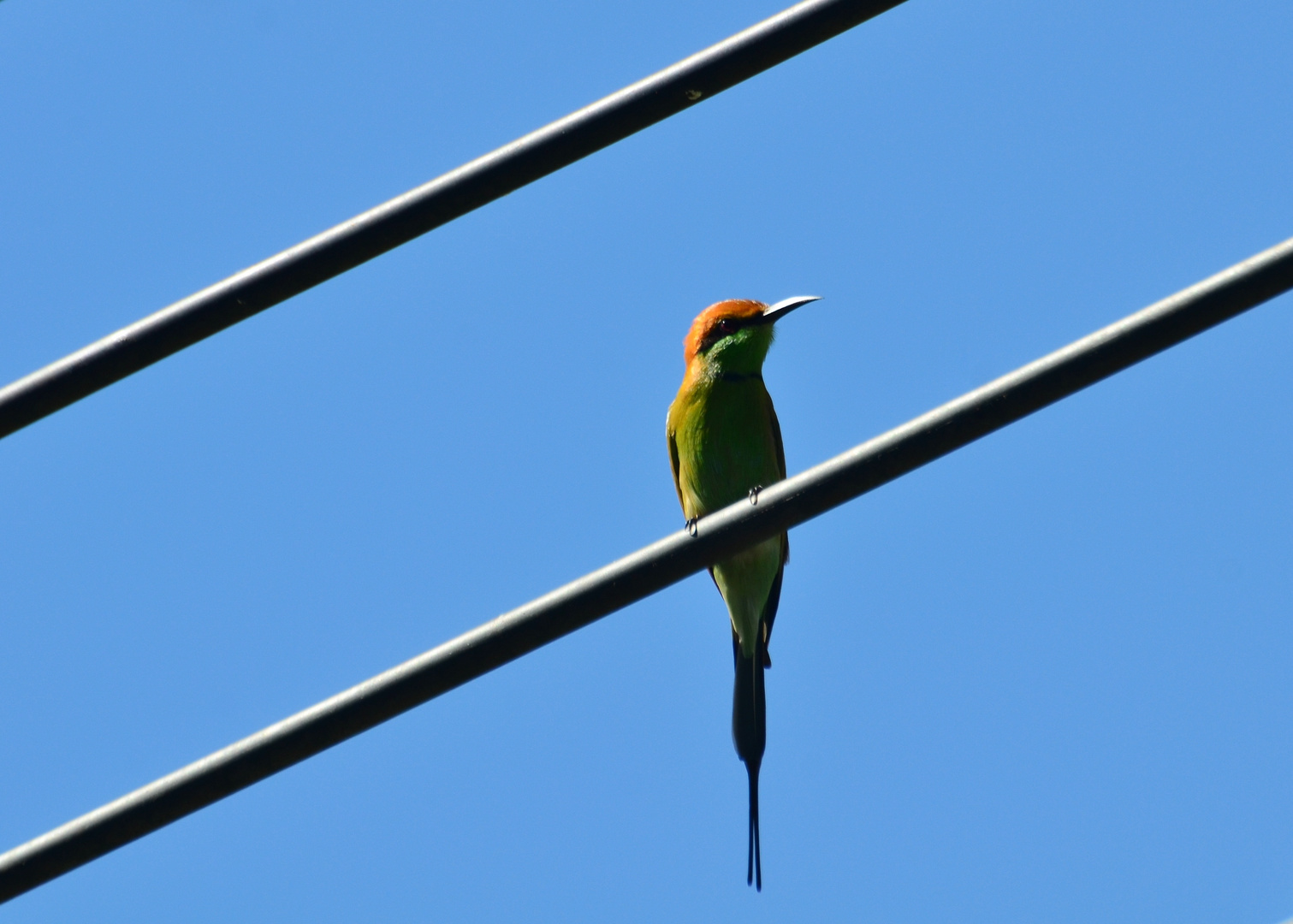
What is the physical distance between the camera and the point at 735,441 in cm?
468

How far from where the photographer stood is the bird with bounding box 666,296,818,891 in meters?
4.54

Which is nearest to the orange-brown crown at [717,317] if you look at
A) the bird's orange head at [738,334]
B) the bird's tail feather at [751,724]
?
the bird's orange head at [738,334]

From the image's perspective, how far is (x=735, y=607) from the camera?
452 cm

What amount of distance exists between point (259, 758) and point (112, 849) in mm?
221

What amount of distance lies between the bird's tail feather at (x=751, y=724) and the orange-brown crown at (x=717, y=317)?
1259 millimetres

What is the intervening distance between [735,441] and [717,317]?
1.66 feet

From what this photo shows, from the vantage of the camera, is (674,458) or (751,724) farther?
(674,458)

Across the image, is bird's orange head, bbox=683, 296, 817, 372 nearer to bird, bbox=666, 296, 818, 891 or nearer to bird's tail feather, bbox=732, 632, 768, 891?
bird, bbox=666, 296, 818, 891

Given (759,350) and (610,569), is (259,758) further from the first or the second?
(759,350)

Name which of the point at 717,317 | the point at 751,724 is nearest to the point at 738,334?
the point at 717,317

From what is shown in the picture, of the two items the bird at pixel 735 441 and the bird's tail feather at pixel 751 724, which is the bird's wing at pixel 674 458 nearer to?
the bird at pixel 735 441

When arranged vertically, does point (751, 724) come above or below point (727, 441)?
below

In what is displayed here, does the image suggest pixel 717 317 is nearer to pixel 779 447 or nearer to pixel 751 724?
pixel 779 447

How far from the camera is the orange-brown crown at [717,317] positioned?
4.91 m
